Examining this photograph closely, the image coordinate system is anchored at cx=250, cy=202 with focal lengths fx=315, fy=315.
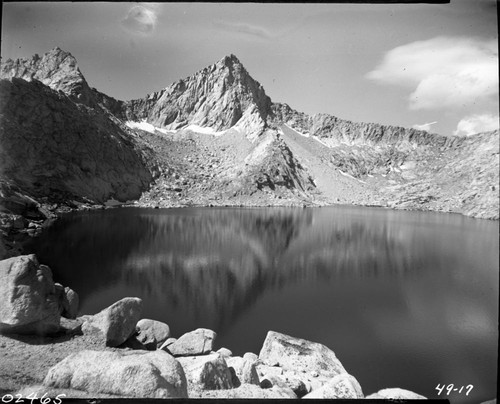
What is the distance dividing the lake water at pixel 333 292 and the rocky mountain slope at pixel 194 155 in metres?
11.0

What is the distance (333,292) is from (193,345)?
979cm

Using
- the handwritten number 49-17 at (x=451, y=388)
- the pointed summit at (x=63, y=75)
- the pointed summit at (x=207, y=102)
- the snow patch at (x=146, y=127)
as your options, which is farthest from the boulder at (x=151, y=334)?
the snow patch at (x=146, y=127)

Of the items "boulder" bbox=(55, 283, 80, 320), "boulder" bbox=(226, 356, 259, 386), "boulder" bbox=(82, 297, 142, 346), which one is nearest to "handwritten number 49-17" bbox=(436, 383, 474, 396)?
"boulder" bbox=(226, 356, 259, 386)

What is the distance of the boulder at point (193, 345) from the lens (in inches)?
340

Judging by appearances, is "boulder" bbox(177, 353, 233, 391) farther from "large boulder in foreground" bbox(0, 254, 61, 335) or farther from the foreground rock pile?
"large boulder in foreground" bbox(0, 254, 61, 335)

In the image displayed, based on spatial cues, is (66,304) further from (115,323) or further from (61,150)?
(61,150)

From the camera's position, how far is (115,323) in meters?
7.57

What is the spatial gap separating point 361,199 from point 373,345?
10586 cm

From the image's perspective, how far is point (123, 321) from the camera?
771 centimetres

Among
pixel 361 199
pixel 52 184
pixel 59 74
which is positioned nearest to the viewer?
pixel 52 184

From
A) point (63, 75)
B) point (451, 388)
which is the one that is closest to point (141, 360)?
point (451, 388)

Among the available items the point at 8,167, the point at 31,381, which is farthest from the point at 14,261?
the point at 8,167

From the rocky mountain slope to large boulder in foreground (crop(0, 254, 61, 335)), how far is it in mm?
28330

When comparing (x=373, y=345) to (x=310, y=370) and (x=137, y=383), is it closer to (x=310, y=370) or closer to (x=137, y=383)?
(x=310, y=370)
